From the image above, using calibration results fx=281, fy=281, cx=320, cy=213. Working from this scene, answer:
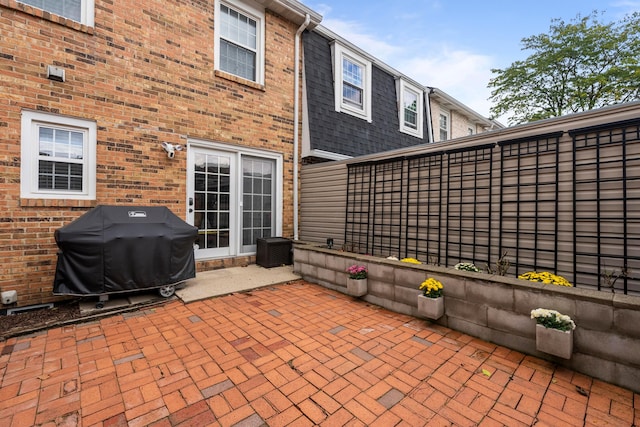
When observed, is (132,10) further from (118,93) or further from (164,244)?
(164,244)

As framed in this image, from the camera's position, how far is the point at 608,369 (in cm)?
215

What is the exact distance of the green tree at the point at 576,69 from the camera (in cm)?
1099

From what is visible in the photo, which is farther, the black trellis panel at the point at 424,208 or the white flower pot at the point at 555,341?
the black trellis panel at the point at 424,208

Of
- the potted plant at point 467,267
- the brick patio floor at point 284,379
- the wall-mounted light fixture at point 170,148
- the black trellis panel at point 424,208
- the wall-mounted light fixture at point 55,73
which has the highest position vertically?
the wall-mounted light fixture at point 55,73

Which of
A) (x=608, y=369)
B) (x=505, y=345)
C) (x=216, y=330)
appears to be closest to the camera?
(x=608, y=369)

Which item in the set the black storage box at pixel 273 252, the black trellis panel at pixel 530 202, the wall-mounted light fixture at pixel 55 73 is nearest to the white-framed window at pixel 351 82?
the black storage box at pixel 273 252

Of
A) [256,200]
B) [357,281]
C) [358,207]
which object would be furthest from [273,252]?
[357,281]

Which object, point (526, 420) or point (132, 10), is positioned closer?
point (526, 420)

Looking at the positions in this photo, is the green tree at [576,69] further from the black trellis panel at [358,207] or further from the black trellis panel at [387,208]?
the black trellis panel at [358,207]

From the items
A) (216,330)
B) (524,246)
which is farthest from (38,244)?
(524,246)

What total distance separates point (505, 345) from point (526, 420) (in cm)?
103

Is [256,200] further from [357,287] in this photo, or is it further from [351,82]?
[351,82]

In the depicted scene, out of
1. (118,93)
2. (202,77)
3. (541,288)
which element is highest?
(202,77)

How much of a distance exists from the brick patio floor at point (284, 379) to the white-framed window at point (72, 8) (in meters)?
4.22
